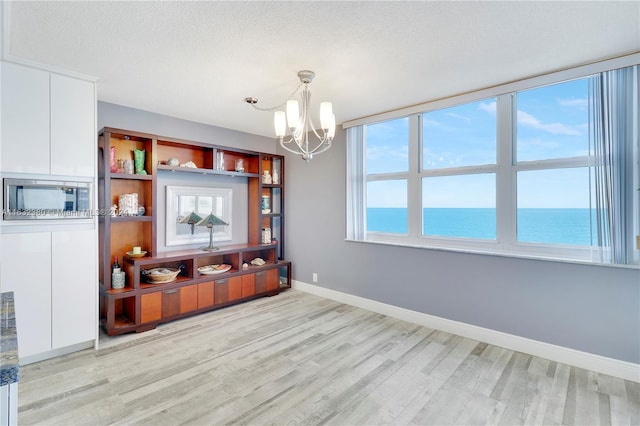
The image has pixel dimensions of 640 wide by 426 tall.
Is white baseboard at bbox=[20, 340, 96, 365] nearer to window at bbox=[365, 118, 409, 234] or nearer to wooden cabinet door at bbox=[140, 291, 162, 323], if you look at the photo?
wooden cabinet door at bbox=[140, 291, 162, 323]

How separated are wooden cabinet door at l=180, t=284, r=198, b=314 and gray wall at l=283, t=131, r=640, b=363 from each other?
170 cm

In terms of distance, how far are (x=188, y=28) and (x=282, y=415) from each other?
8.62ft

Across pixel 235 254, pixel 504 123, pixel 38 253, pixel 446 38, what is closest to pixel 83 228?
pixel 38 253

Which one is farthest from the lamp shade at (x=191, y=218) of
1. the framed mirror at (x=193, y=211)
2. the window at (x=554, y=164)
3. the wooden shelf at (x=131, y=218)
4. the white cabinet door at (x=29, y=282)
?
the window at (x=554, y=164)

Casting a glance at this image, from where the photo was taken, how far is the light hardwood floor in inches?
78.3

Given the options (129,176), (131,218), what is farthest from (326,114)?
(131,218)

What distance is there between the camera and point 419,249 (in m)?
3.57

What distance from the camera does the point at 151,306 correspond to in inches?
131

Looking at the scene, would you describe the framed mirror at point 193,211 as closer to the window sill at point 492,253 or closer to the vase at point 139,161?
the vase at point 139,161

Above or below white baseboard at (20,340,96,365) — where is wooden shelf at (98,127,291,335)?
above

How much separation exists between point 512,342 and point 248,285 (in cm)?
312

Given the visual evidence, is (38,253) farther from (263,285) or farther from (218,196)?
(263,285)

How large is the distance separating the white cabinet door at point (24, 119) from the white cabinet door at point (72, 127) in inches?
2.3

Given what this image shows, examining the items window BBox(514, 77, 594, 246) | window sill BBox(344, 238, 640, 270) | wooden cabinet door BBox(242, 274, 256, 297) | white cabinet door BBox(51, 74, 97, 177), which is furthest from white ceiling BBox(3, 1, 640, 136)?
wooden cabinet door BBox(242, 274, 256, 297)
